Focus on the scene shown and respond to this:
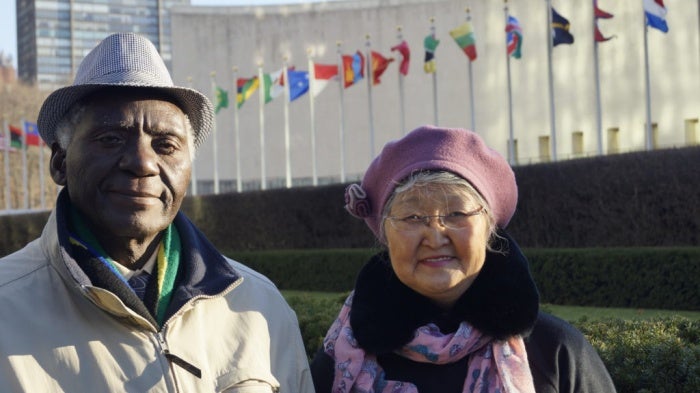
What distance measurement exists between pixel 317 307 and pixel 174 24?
90.1 feet

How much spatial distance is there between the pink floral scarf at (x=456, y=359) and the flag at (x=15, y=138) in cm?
2830

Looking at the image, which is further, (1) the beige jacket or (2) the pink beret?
(2) the pink beret

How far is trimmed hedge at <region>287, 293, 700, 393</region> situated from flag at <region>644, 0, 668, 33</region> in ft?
44.5

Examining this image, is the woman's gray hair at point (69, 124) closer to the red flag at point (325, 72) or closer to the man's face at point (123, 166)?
the man's face at point (123, 166)

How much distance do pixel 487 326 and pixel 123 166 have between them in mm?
1040

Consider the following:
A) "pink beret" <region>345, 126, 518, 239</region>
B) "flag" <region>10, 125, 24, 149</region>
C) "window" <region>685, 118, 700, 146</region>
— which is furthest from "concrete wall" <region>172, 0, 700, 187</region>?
"pink beret" <region>345, 126, 518, 239</region>

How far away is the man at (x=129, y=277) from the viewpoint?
2.04m

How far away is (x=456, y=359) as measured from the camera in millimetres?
2498

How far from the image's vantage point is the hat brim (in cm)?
223

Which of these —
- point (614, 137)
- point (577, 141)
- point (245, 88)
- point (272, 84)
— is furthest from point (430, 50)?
point (614, 137)

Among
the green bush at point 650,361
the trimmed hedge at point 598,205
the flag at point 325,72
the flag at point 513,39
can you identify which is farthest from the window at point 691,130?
the green bush at point 650,361

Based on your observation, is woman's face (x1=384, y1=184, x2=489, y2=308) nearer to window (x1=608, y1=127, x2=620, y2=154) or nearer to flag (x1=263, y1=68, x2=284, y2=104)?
flag (x1=263, y1=68, x2=284, y2=104)

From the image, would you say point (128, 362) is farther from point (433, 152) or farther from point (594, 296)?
point (594, 296)

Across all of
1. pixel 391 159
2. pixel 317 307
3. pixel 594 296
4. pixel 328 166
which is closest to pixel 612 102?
pixel 328 166
